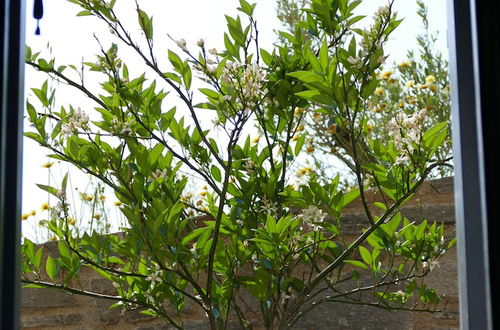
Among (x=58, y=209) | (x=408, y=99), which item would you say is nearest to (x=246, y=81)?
(x=58, y=209)

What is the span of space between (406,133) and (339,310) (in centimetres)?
93

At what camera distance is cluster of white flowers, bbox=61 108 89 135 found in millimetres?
2016

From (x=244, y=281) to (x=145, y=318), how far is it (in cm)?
84

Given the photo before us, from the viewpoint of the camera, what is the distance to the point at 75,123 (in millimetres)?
2025

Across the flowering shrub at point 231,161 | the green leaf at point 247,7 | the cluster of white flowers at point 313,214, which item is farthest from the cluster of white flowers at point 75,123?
the cluster of white flowers at point 313,214

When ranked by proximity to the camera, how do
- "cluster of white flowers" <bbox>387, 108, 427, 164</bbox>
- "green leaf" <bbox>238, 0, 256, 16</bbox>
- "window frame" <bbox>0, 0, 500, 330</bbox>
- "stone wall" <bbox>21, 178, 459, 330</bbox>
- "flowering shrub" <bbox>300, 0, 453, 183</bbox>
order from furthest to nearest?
"flowering shrub" <bbox>300, 0, 453, 183</bbox>, "stone wall" <bbox>21, 178, 459, 330</bbox>, "green leaf" <bbox>238, 0, 256, 16</bbox>, "cluster of white flowers" <bbox>387, 108, 427, 164</bbox>, "window frame" <bbox>0, 0, 500, 330</bbox>

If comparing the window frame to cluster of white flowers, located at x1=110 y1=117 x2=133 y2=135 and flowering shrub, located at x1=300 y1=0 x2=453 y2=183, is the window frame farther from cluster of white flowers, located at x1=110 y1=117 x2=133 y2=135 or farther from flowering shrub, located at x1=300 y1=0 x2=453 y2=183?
flowering shrub, located at x1=300 y1=0 x2=453 y2=183

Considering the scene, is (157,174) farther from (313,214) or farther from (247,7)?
(247,7)

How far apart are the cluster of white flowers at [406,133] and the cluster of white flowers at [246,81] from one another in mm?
339

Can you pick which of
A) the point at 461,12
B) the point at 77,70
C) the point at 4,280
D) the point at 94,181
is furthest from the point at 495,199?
the point at 94,181

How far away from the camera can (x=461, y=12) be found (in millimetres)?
1054

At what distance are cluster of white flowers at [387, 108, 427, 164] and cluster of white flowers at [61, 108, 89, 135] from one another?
2.58ft

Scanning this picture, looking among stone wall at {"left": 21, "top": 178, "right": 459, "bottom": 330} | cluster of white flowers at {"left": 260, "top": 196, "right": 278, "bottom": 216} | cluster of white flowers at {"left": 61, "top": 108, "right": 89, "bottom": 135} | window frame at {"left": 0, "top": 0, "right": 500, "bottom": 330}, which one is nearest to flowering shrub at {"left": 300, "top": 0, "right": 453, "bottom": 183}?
stone wall at {"left": 21, "top": 178, "right": 459, "bottom": 330}

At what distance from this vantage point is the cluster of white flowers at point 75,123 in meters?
2.02
